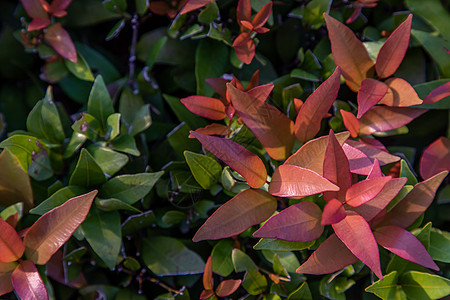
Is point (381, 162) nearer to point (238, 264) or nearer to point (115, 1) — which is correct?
point (238, 264)

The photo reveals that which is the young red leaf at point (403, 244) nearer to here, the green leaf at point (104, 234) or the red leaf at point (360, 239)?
the red leaf at point (360, 239)

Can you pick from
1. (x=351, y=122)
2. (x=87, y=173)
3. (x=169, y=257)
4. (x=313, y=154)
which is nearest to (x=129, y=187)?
(x=87, y=173)

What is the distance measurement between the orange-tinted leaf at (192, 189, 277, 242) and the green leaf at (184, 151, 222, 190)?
0.39 feet

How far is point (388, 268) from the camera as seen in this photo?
3.11ft

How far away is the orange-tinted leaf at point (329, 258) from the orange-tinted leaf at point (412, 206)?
129 mm

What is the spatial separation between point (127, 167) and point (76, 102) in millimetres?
435

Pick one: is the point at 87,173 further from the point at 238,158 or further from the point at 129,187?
the point at 238,158

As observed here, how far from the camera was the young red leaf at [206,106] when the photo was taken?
971 mm

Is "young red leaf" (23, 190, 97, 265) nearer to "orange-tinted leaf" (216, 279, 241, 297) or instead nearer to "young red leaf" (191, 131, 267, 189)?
"young red leaf" (191, 131, 267, 189)

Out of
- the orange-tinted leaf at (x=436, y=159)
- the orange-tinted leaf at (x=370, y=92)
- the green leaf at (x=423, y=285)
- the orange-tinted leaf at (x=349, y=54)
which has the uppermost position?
the orange-tinted leaf at (x=349, y=54)

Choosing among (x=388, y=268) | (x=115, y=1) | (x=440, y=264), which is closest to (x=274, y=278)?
(x=388, y=268)

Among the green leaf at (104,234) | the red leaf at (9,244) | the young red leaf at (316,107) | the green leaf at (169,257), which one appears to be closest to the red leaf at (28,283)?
the red leaf at (9,244)

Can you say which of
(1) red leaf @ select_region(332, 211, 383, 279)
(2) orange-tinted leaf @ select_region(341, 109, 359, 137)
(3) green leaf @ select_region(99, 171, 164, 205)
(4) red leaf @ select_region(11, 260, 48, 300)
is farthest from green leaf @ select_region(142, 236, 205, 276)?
(2) orange-tinted leaf @ select_region(341, 109, 359, 137)

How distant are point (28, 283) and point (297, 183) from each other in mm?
590
